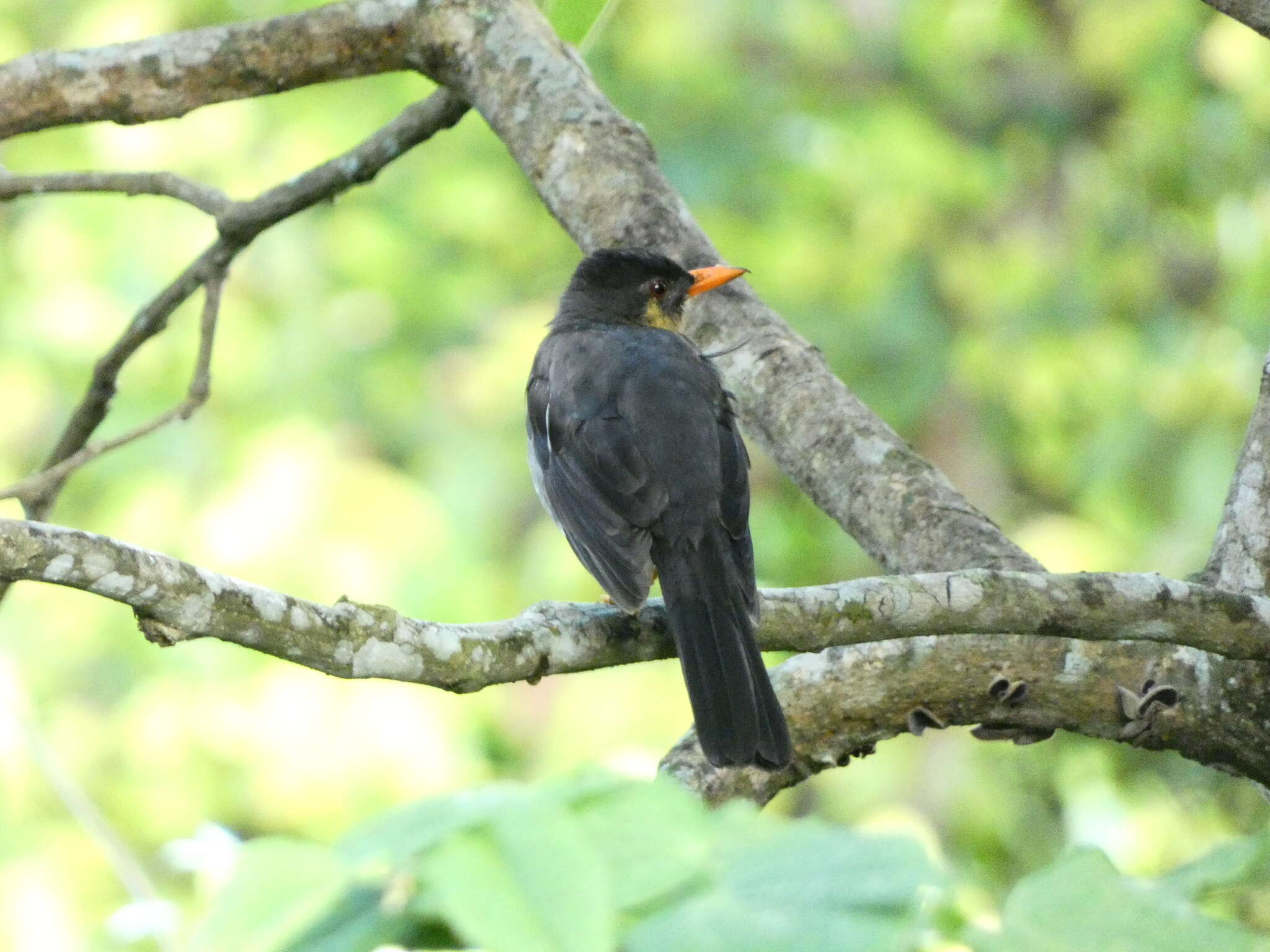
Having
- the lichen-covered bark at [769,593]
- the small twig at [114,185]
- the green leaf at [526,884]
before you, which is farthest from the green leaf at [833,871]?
the small twig at [114,185]

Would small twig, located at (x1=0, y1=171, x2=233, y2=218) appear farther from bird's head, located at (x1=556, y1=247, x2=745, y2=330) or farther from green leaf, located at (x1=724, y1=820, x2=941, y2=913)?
green leaf, located at (x1=724, y1=820, x2=941, y2=913)

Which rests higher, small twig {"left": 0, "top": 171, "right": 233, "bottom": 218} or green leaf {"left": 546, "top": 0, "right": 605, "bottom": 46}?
green leaf {"left": 546, "top": 0, "right": 605, "bottom": 46}

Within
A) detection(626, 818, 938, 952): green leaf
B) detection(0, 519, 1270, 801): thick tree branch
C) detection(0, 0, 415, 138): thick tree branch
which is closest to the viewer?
detection(626, 818, 938, 952): green leaf

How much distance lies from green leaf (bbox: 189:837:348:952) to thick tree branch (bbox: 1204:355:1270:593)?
241cm

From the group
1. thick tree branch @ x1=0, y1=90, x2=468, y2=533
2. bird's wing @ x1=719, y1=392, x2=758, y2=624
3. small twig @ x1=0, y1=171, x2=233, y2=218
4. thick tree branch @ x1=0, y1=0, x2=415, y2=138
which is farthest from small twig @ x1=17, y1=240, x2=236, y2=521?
bird's wing @ x1=719, y1=392, x2=758, y2=624

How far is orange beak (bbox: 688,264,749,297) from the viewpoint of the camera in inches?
156

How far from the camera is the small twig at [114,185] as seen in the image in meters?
3.86

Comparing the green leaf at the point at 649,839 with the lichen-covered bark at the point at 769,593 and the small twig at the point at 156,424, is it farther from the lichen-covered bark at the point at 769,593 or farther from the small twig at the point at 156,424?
the small twig at the point at 156,424

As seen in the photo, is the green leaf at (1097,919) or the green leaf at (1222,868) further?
the green leaf at (1222,868)

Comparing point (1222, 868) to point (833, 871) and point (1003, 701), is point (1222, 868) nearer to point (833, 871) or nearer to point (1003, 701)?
point (833, 871)

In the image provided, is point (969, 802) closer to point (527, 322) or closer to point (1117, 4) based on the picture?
point (527, 322)

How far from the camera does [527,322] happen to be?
8.72 meters

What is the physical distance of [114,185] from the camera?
390cm

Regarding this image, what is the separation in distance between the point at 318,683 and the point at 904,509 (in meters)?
3.77
